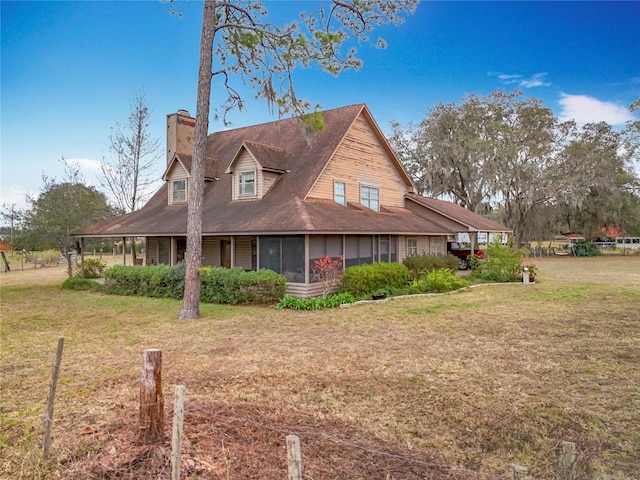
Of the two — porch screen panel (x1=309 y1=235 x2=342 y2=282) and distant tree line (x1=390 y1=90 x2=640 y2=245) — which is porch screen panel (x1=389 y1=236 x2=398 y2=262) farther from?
distant tree line (x1=390 y1=90 x2=640 y2=245)

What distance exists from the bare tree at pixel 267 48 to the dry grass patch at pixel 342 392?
245 centimetres

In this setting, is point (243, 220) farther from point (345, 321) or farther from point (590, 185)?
point (590, 185)

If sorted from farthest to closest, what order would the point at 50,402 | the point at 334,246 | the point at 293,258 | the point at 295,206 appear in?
the point at 334,246, the point at 295,206, the point at 293,258, the point at 50,402


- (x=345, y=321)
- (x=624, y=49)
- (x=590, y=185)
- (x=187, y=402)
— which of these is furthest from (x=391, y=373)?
(x=590, y=185)

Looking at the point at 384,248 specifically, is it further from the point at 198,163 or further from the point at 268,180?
the point at 198,163

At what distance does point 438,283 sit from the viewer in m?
15.6

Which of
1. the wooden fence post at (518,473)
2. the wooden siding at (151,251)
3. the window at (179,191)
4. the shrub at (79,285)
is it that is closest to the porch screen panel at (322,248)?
the window at (179,191)

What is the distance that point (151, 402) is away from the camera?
12.6ft

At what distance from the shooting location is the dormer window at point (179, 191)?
19.9 meters

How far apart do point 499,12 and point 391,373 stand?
15840 mm

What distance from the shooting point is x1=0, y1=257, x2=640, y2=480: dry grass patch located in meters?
3.83

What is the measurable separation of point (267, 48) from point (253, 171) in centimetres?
639

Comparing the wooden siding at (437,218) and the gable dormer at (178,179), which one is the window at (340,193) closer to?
the wooden siding at (437,218)

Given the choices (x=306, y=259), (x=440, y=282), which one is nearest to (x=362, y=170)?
(x=440, y=282)
